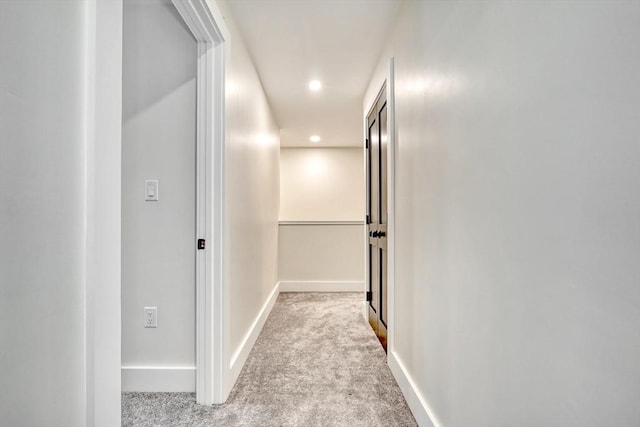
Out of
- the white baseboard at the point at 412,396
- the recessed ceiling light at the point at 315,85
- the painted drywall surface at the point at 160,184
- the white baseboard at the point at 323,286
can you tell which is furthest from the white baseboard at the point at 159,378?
the white baseboard at the point at 323,286

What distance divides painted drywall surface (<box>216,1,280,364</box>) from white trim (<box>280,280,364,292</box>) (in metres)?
1.19

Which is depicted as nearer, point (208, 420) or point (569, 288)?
point (569, 288)

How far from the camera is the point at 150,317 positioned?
6.61 feet

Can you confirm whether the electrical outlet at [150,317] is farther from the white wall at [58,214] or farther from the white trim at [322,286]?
the white trim at [322,286]

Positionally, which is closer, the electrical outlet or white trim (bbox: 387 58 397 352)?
the electrical outlet

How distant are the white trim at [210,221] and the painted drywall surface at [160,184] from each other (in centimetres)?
12

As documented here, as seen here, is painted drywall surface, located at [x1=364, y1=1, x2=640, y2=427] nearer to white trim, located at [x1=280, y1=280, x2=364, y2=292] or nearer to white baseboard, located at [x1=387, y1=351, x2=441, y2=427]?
white baseboard, located at [x1=387, y1=351, x2=441, y2=427]

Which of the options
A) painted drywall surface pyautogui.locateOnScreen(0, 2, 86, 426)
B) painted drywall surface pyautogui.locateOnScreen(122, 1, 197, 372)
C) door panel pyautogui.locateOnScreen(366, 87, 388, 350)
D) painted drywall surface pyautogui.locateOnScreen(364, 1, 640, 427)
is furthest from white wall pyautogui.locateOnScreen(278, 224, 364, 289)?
painted drywall surface pyautogui.locateOnScreen(0, 2, 86, 426)

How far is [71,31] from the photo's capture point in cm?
68

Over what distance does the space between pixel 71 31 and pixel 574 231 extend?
1.06m

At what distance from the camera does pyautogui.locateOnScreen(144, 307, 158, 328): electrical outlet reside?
2012 millimetres

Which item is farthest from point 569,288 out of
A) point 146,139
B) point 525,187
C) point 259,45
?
point 259,45

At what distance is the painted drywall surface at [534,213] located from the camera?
1.96 ft

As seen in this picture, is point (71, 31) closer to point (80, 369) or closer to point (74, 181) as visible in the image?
point (74, 181)
